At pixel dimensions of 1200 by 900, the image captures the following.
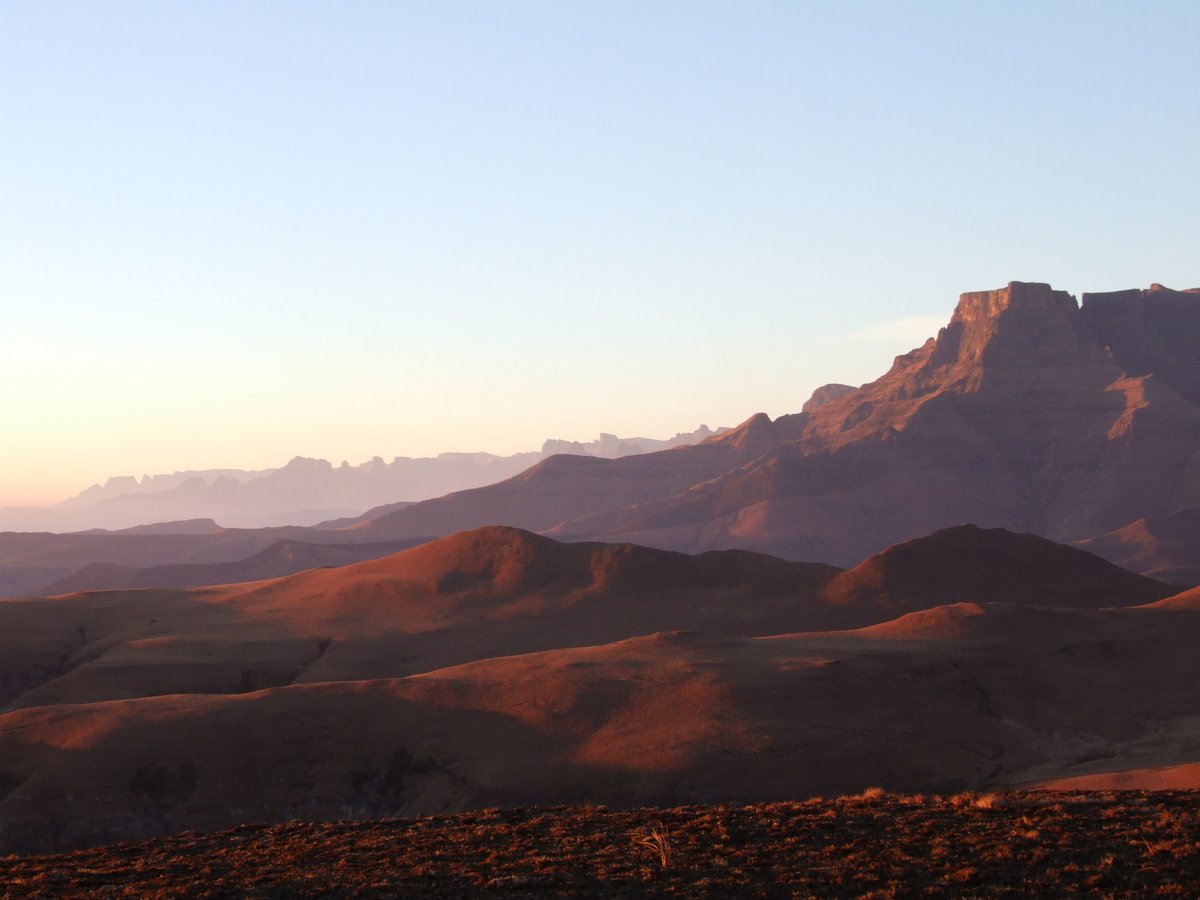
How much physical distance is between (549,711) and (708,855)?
82.6ft

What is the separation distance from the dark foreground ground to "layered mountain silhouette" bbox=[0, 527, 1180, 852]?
13168 millimetres

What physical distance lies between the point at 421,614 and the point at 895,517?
10738cm

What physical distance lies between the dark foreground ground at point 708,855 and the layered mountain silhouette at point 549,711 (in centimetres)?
1317

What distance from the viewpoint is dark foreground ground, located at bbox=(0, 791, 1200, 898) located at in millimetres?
18859

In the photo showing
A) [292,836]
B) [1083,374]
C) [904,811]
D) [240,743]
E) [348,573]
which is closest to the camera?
[904,811]

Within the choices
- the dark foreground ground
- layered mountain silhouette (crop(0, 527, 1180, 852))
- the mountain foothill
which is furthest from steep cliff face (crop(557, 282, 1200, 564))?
the dark foreground ground

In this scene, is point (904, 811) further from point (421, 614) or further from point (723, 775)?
point (421, 614)

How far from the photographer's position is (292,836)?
26.0m

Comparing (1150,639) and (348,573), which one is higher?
(348,573)

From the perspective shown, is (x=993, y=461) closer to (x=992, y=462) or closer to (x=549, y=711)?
(x=992, y=462)

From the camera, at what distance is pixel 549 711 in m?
45.8

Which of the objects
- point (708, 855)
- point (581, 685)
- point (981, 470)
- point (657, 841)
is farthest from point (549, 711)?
point (981, 470)

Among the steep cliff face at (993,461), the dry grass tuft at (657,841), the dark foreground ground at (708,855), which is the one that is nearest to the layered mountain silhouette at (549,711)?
the dark foreground ground at (708,855)

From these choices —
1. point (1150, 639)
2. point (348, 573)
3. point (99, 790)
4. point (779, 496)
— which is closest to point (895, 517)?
point (779, 496)
